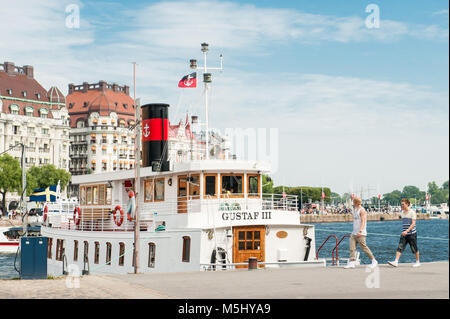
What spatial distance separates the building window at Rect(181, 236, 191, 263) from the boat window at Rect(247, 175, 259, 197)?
404cm

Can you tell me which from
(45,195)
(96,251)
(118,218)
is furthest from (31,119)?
(118,218)

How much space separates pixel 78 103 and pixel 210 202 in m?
129

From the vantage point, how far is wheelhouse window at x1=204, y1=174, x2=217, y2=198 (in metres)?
25.9

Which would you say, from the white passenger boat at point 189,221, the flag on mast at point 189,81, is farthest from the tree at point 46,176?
the flag on mast at point 189,81

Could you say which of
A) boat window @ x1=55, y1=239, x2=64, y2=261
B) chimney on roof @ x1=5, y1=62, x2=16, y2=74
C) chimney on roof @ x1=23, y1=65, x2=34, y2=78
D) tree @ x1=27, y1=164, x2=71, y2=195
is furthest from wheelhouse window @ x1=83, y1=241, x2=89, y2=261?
chimney on roof @ x1=23, y1=65, x2=34, y2=78

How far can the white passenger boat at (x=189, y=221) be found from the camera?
78.6 feet

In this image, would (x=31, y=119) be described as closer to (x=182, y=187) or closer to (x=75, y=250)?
(x=75, y=250)

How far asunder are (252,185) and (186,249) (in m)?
4.60

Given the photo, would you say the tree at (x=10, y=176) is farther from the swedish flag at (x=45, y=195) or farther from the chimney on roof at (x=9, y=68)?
the swedish flag at (x=45, y=195)

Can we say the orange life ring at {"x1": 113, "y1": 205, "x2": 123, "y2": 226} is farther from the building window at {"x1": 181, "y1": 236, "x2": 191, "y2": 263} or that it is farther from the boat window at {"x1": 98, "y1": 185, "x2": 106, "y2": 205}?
the building window at {"x1": 181, "y1": 236, "x2": 191, "y2": 263}
